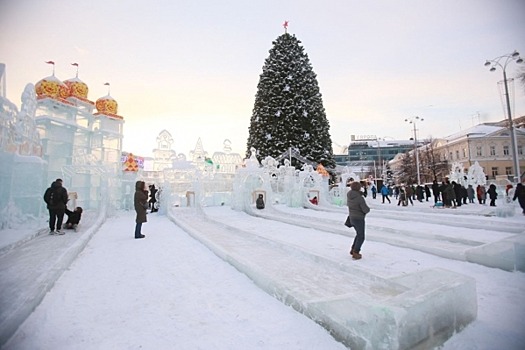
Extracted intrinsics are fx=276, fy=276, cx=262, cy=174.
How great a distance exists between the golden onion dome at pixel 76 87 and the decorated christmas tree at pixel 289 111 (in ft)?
48.8

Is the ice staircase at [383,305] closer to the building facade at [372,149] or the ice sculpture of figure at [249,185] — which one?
the ice sculpture of figure at [249,185]

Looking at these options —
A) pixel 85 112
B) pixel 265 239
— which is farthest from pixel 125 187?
pixel 265 239

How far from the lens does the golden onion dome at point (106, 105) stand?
22328 mm

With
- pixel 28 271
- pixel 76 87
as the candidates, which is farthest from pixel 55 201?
pixel 76 87

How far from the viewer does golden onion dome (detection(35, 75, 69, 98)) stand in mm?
17156

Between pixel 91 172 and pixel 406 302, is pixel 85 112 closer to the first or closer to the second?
pixel 91 172

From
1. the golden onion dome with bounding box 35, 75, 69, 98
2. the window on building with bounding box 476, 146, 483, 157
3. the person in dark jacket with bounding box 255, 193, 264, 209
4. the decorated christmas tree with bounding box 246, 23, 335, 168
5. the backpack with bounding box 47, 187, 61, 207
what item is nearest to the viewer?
the backpack with bounding box 47, 187, 61, 207

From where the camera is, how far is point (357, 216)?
5449 millimetres

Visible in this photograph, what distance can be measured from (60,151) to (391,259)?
1985 cm

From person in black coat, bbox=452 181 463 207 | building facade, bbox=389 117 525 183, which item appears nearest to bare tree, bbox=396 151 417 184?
building facade, bbox=389 117 525 183

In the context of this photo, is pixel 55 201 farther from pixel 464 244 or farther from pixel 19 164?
pixel 464 244

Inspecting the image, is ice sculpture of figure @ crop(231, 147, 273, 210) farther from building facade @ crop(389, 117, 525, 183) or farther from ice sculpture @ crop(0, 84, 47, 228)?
building facade @ crop(389, 117, 525, 183)

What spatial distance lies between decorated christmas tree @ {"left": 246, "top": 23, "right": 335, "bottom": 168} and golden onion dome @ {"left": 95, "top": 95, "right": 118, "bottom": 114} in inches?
504

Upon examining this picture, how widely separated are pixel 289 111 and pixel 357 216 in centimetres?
2347
